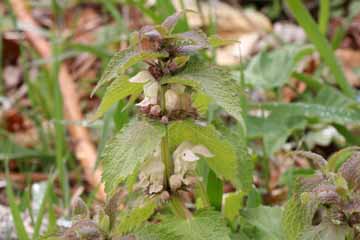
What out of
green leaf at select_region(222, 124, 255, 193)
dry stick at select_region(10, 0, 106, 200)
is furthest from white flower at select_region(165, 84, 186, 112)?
dry stick at select_region(10, 0, 106, 200)

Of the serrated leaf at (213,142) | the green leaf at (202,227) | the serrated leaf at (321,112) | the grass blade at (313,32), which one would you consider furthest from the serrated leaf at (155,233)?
the grass blade at (313,32)

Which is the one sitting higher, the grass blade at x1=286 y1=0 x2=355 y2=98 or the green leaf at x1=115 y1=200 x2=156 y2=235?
the grass blade at x1=286 y1=0 x2=355 y2=98

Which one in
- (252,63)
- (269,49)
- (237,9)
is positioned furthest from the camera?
(237,9)

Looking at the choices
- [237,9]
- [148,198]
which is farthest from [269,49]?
[148,198]

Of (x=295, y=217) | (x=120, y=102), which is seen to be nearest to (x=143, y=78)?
(x=295, y=217)

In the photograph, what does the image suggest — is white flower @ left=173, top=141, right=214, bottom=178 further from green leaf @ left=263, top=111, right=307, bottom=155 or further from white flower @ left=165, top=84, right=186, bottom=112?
green leaf @ left=263, top=111, right=307, bottom=155

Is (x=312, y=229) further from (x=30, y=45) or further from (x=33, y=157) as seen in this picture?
(x=30, y=45)
